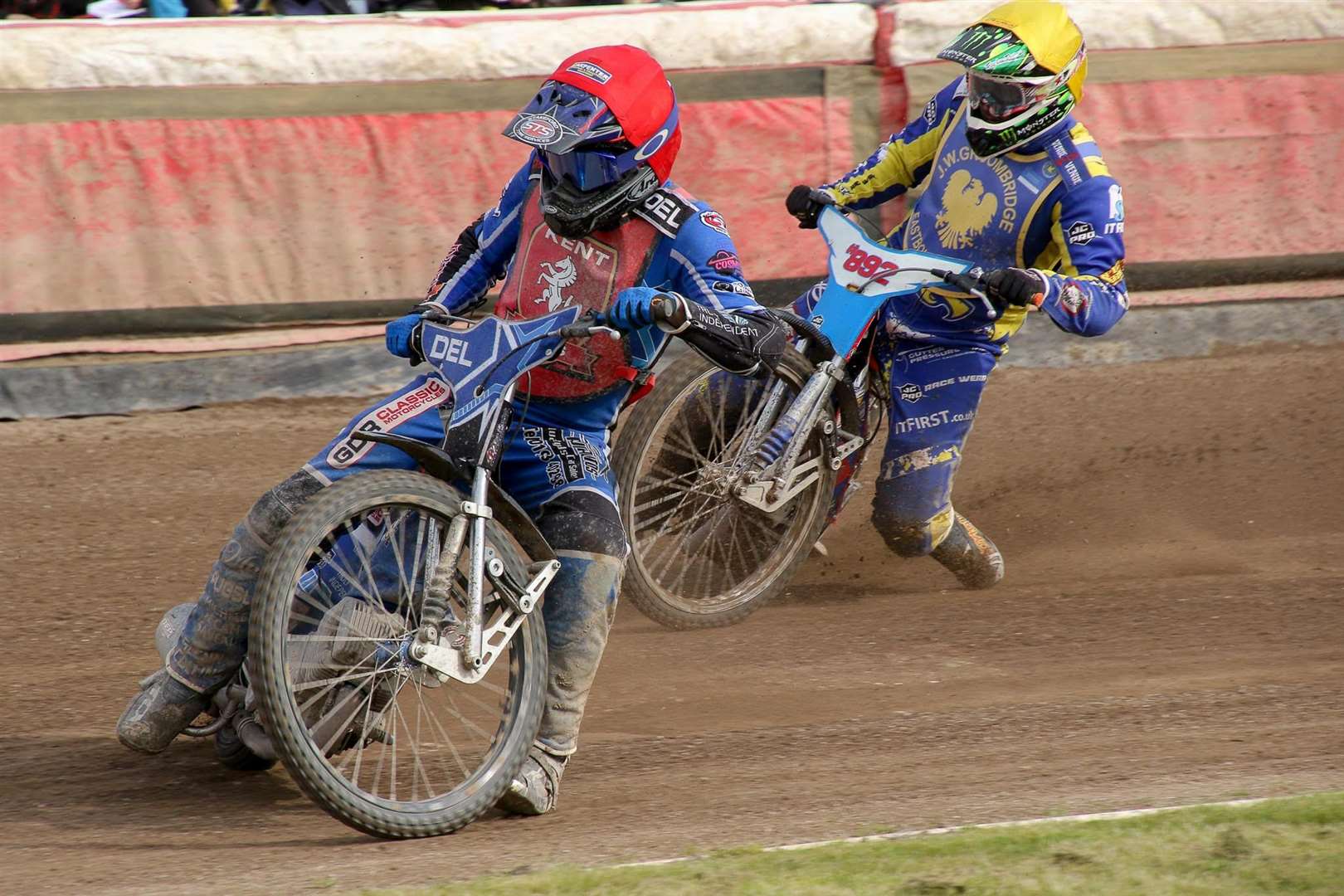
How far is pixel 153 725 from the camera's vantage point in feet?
13.2

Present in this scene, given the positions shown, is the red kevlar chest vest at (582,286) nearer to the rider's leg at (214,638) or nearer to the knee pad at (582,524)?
the knee pad at (582,524)

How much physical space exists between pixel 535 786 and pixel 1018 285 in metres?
2.50

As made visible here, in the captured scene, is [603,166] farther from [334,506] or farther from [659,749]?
[659,749]

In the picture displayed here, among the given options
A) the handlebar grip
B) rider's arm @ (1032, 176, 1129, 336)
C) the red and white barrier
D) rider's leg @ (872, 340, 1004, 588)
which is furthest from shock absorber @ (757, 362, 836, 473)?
the red and white barrier

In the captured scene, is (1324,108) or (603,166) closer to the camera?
(603,166)

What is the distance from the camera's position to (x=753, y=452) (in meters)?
5.74

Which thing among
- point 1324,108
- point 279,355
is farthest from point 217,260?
point 1324,108

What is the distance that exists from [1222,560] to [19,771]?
192 inches

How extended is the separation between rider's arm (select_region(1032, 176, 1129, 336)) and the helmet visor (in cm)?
191

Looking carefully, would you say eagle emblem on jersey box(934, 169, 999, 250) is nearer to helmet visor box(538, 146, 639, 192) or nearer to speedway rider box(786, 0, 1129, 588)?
speedway rider box(786, 0, 1129, 588)

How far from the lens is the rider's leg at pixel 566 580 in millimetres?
4152

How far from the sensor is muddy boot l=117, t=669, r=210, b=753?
4008 mm

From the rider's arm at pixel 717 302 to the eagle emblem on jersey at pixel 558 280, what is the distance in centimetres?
26

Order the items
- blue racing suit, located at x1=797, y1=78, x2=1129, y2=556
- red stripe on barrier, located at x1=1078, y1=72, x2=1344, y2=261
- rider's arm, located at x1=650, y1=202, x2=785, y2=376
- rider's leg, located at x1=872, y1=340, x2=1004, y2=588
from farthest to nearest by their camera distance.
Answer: red stripe on barrier, located at x1=1078, y1=72, x2=1344, y2=261 < rider's leg, located at x1=872, y1=340, x2=1004, y2=588 < blue racing suit, located at x1=797, y1=78, x2=1129, y2=556 < rider's arm, located at x1=650, y1=202, x2=785, y2=376
